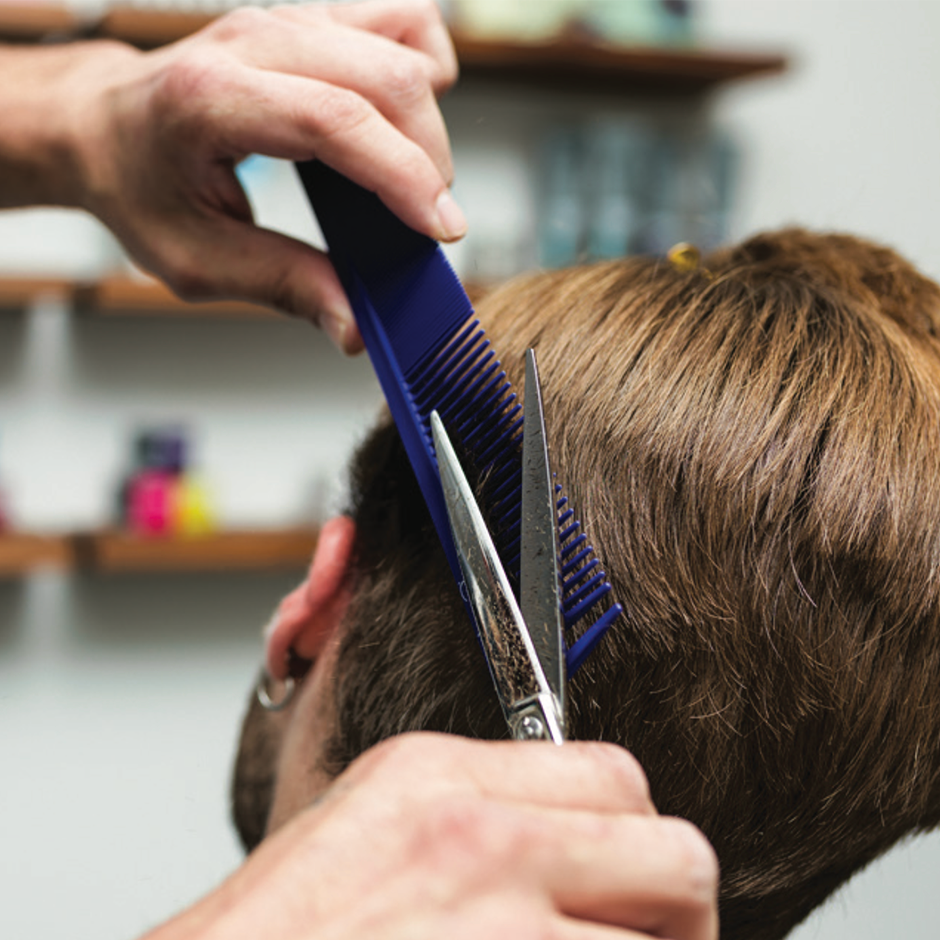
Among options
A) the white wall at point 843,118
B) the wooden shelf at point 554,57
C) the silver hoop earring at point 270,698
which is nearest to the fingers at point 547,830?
the silver hoop earring at point 270,698

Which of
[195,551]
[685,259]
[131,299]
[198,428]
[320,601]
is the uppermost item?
[685,259]

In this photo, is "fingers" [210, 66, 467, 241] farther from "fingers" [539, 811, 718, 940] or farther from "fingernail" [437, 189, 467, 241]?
"fingers" [539, 811, 718, 940]

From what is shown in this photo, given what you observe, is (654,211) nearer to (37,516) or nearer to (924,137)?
(924,137)

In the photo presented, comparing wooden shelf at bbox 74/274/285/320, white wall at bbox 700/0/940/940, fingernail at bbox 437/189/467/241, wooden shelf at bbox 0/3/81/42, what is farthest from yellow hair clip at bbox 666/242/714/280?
white wall at bbox 700/0/940/940

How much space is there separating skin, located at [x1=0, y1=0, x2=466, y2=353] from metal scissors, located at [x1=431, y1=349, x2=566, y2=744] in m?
0.26

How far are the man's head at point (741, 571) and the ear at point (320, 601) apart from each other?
0.06 metres

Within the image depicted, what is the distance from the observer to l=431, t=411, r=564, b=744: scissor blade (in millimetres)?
534

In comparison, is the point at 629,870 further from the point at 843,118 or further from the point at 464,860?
the point at 843,118

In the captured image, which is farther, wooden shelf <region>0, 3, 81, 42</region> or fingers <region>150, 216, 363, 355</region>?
wooden shelf <region>0, 3, 81, 42</region>

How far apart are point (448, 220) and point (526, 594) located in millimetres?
344

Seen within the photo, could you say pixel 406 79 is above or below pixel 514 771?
above

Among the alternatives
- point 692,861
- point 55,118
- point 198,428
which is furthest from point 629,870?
point 198,428

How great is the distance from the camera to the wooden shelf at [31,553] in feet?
Result: 7.43

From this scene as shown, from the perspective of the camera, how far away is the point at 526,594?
1.92 feet
